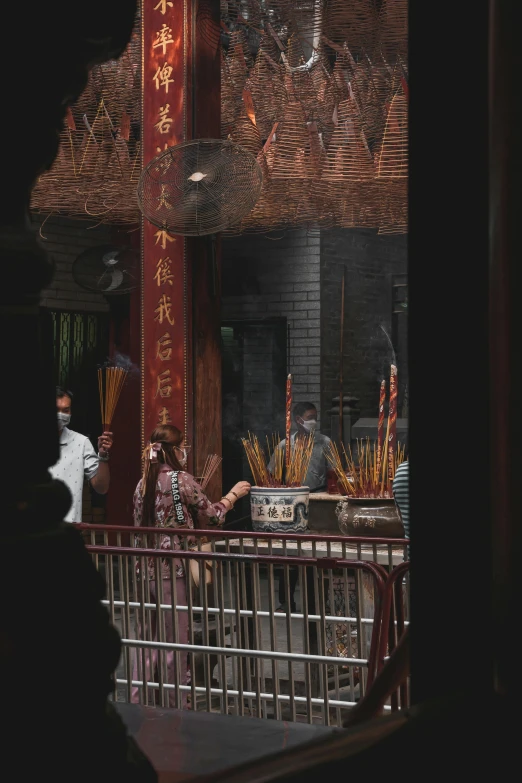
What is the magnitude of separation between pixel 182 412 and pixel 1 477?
5.06m

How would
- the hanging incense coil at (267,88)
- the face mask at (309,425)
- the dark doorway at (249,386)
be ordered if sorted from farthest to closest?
1. the dark doorway at (249,386)
2. the face mask at (309,425)
3. the hanging incense coil at (267,88)

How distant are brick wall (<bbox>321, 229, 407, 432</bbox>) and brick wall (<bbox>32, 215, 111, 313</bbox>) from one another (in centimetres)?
193

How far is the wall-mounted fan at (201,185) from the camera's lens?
5320mm

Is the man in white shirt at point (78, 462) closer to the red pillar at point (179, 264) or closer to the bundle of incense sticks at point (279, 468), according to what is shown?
the red pillar at point (179, 264)

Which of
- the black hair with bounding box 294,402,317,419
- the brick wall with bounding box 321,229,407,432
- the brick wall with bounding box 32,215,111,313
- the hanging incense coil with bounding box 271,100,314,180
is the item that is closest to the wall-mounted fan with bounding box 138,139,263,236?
the hanging incense coil with bounding box 271,100,314,180

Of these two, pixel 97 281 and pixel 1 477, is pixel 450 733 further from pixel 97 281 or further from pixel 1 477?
pixel 97 281

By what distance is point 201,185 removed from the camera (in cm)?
539

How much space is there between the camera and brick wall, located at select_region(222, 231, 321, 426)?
369 inches

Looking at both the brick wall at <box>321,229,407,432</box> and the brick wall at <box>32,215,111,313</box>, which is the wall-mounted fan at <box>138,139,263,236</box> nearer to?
the brick wall at <box>32,215,111,313</box>

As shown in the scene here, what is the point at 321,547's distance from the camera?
516 cm

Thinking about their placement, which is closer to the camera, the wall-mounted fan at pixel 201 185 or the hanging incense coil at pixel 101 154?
the wall-mounted fan at pixel 201 185

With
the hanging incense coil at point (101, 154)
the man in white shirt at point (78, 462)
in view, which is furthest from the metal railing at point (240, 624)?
the hanging incense coil at point (101, 154)

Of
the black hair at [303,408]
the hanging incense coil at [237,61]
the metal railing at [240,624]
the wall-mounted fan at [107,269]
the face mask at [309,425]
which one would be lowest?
the metal railing at [240,624]

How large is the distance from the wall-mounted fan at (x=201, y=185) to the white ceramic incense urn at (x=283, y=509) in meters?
1.33
